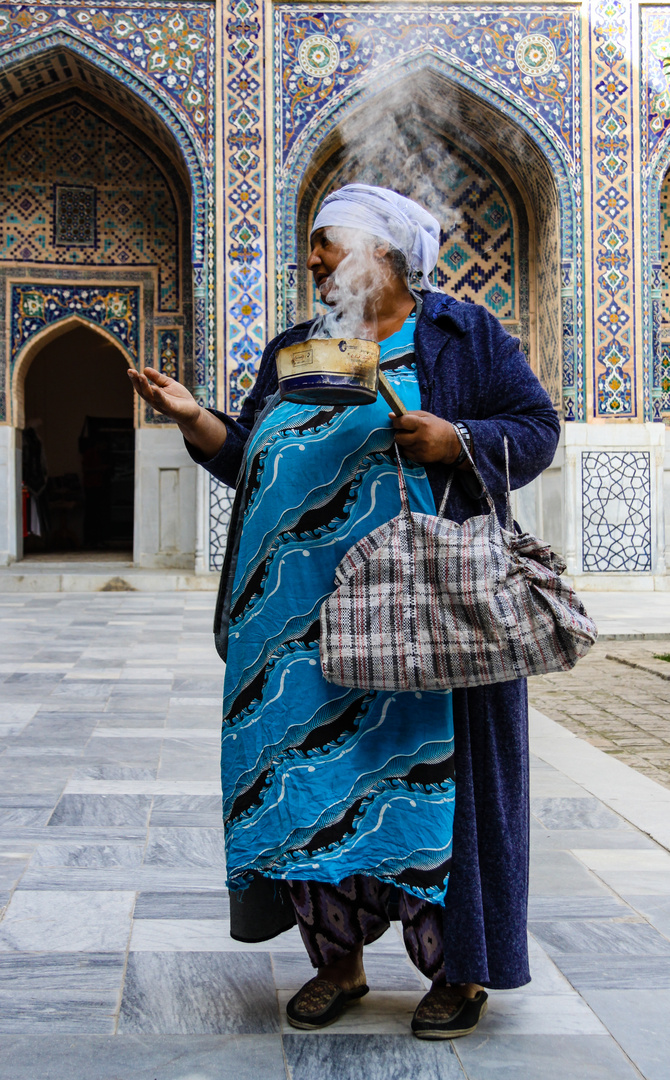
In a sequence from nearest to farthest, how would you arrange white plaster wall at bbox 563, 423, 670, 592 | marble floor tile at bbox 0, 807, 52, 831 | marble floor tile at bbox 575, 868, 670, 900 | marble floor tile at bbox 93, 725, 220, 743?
marble floor tile at bbox 575, 868, 670, 900
marble floor tile at bbox 0, 807, 52, 831
marble floor tile at bbox 93, 725, 220, 743
white plaster wall at bbox 563, 423, 670, 592

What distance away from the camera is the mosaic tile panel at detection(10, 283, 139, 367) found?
984 cm

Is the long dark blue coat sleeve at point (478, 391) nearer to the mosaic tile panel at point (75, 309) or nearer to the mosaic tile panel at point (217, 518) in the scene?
the mosaic tile panel at point (217, 518)

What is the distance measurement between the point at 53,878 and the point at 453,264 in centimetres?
866

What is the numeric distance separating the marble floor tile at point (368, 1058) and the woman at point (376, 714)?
0.04m

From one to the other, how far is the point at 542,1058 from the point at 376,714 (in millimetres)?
514

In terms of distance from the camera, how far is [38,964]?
1.70 meters

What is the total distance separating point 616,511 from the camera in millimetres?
9039

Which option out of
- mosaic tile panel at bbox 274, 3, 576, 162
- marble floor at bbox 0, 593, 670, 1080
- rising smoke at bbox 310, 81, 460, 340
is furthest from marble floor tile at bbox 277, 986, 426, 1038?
mosaic tile panel at bbox 274, 3, 576, 162

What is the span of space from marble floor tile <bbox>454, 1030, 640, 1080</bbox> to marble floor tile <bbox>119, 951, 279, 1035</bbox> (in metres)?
0.30

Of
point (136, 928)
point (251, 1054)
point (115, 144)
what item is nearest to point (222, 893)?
point (136, 928)

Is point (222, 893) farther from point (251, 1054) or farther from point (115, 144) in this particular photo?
point (115, 144)

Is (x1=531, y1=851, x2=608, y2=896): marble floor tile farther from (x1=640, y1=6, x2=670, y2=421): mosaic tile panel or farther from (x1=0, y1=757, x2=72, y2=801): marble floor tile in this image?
(x1=640, y1=6, x2=670, y2=421): mosaic tile panel

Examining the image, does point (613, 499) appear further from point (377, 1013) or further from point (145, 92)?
point (377, 1013)

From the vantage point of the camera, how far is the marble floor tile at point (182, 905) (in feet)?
6.34
